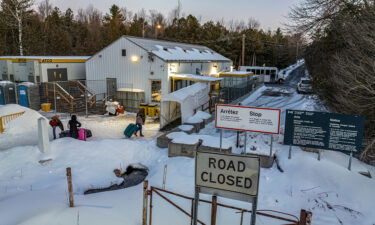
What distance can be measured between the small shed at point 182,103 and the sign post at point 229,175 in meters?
12.6

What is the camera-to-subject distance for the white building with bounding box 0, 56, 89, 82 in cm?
2423

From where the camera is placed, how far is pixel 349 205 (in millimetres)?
7836

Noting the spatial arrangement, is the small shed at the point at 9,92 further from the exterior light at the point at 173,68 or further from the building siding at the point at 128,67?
the exterior light at the point at 173,68

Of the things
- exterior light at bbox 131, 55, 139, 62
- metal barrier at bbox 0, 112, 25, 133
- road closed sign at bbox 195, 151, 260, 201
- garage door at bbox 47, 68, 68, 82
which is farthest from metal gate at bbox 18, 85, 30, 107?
road closed sign at bbox 195, 151, 260, 201

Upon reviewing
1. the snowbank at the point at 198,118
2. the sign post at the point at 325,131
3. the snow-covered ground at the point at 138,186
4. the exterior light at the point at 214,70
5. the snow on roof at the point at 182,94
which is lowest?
the snow-covered ground at the point at 138,186

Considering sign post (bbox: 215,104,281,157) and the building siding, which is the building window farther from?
sign post (bbox: 215,104,281,157)

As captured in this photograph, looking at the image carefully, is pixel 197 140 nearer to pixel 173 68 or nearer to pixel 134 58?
pixel 173 68

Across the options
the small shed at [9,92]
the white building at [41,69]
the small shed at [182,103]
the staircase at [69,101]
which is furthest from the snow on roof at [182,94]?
the white building at [41,69]

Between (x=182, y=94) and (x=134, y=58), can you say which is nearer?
(x=182, y=94)

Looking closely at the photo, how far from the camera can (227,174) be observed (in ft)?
12.9

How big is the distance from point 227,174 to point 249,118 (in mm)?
6246

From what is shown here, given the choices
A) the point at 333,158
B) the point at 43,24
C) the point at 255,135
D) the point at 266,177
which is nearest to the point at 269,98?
the point at 255,135

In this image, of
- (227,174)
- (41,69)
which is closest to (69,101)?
(41,69)

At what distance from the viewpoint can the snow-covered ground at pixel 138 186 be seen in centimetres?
672
